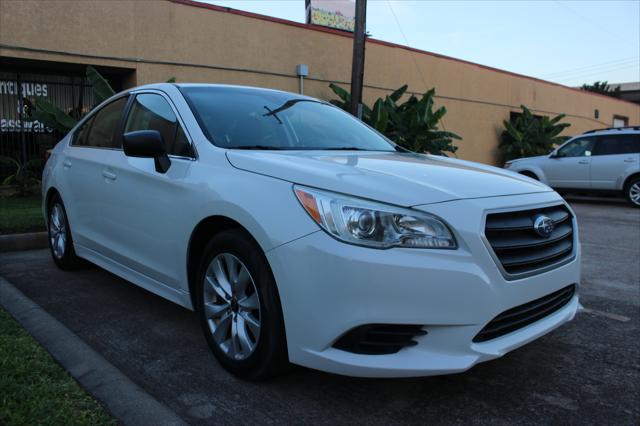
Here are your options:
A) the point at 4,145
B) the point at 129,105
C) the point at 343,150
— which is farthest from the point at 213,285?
the point at 4,145

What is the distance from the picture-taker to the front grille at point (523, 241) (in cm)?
250

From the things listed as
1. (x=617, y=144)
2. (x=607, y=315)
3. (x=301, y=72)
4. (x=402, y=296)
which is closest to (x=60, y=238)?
(x=402, y=296)

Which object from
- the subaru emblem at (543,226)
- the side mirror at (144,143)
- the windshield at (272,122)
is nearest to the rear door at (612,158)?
the windshield at (272,122)

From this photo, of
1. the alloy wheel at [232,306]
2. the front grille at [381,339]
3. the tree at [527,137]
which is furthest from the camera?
the tree at [527,137]

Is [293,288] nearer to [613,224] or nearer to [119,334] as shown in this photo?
[119,334]

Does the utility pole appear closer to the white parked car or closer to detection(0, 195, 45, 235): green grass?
detection(0, 195, 45, 235): green grass

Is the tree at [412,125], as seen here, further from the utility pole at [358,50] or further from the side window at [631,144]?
the side window at [631,144]

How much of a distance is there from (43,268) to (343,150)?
3421 mm

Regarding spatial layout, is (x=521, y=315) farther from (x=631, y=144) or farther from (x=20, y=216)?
(x=631, y=144)

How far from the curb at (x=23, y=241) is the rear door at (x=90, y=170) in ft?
5.82

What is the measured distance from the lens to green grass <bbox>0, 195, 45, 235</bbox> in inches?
252

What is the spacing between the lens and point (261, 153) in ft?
10.1

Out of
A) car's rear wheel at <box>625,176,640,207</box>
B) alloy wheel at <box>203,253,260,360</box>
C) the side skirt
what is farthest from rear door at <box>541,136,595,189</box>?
alloy wheel at <box>203,253,260,360</box>

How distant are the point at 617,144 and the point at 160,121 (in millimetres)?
12442
